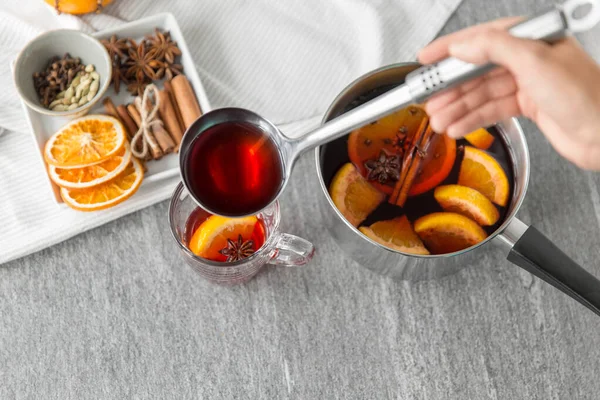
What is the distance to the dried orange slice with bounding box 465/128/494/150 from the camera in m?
1.11

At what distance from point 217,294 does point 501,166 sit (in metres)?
0.55

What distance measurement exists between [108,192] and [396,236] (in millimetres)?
522

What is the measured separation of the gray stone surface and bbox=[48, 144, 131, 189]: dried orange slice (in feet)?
0.33

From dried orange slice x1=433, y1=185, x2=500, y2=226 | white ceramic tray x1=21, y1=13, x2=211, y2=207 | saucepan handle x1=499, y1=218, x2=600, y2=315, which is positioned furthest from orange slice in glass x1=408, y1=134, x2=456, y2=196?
white ceramic tray x1=21, y1=13, x2=211, y2=207

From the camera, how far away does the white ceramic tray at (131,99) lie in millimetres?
1173

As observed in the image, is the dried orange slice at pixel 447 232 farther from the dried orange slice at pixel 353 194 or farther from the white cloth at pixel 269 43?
the white cloth at pixel 269 43

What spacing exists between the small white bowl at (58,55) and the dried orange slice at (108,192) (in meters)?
0.15

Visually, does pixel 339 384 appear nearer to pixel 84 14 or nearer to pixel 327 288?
pixel 327 288

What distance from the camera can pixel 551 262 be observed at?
0.98 meters

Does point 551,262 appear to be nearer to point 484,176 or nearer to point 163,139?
point 484,176

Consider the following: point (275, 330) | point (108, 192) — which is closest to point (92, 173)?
point (108, 192)

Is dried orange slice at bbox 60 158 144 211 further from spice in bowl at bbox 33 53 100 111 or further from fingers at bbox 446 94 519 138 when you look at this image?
fingers at bbox 446 94 519 138

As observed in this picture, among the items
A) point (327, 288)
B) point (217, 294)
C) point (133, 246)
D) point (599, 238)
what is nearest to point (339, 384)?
point (327, 288)

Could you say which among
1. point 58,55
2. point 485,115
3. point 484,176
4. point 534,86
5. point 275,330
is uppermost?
point 534,86
